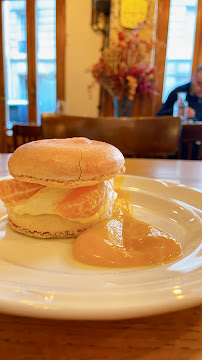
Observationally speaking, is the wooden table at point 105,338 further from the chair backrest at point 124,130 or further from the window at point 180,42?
the window at point 180,42

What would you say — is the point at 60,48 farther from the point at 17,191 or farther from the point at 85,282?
the point at 85,282

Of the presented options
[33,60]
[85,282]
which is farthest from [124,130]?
[33,60]

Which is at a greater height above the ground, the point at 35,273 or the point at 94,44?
the point at 94,44

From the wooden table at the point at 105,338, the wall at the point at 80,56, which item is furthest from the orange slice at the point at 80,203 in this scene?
the wall at the point at 80,56

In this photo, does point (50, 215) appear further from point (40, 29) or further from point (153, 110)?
point (40, 29)

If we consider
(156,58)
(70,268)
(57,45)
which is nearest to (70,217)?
(70,268)

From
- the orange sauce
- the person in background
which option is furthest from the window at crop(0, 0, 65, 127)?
the orange sauce
